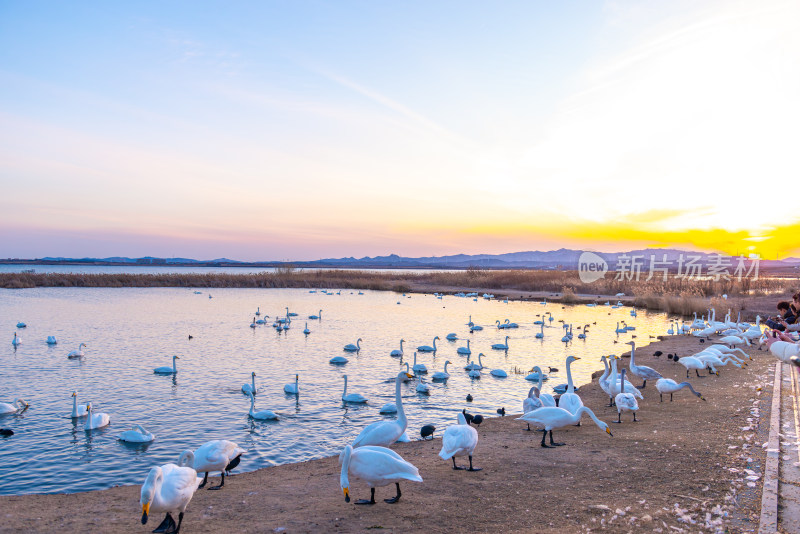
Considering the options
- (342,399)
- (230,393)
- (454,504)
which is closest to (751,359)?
(342,399)

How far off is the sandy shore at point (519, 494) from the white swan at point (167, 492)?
1.36 ft

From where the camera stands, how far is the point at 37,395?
1420 cm

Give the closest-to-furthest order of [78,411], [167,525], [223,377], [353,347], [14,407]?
1. [167,525]
2. [78,411]
3. [14,407]
4. [223,377]
5. [353,347]

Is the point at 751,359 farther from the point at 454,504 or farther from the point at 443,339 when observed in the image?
the point at 454,504

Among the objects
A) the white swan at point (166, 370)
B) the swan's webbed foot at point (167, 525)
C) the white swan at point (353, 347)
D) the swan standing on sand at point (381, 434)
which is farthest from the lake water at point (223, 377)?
the swan's webbed foot at point (167, 525)

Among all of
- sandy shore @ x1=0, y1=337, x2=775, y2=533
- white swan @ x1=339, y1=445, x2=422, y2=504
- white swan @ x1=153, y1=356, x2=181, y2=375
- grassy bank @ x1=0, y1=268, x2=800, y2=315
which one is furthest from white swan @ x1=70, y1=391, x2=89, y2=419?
grassy bank @ x1=0, y1=268, x2=800, y2=315

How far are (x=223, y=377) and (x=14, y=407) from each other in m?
5.59

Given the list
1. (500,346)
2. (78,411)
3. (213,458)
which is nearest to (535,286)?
(500,346)

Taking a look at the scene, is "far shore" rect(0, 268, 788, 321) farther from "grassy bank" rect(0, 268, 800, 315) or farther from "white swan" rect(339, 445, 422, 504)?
"white swan" rect(339, 445, 422, 504)

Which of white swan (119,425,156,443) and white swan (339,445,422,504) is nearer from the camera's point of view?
white swan (339,445,422,504)

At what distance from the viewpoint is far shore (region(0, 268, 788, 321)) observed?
38.7m

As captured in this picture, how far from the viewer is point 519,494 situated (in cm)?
679

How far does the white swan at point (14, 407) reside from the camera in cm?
1223

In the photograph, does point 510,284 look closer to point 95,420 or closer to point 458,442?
point 95,420
